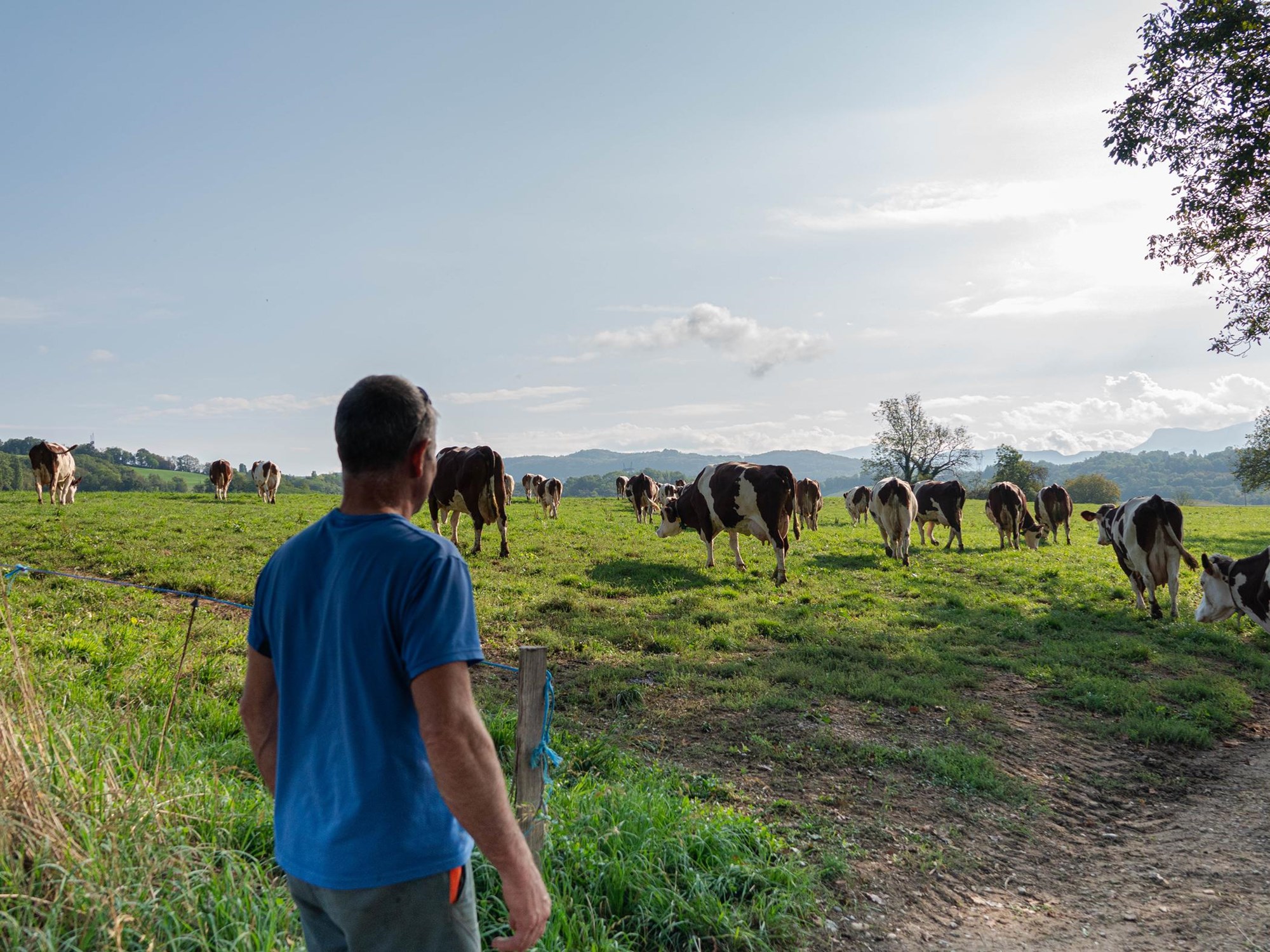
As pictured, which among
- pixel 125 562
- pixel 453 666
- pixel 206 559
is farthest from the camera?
pixel 206 559

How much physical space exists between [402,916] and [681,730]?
198 inches

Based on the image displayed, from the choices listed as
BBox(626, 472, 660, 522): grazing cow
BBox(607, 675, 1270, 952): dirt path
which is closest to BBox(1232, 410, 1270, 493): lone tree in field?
BBox(626, 472, 660, 522): grazing cow

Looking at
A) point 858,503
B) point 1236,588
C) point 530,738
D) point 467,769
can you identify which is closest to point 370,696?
point 467,769

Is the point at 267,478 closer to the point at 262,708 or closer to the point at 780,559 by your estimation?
the point at 780,559

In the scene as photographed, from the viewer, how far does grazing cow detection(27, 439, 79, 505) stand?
22969 millimetres

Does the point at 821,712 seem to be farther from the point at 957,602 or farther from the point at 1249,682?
the point at 957,602

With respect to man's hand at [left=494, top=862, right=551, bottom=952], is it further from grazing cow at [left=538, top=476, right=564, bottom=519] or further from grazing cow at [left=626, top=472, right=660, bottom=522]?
grazing cow at [left=538, top=476, right=564, bottom=519]

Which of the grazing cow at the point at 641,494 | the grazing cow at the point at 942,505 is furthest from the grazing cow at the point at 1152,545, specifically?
the grazing cow at the point at 641,494

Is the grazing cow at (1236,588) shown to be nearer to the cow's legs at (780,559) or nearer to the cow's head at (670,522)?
the cow's legs at (780,559)

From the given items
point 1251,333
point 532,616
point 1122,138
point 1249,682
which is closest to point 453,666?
point 532,616

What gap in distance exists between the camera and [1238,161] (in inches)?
483

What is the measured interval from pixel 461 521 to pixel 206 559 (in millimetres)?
11097

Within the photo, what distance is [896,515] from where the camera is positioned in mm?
18734

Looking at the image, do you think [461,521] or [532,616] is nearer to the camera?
[532,616]
